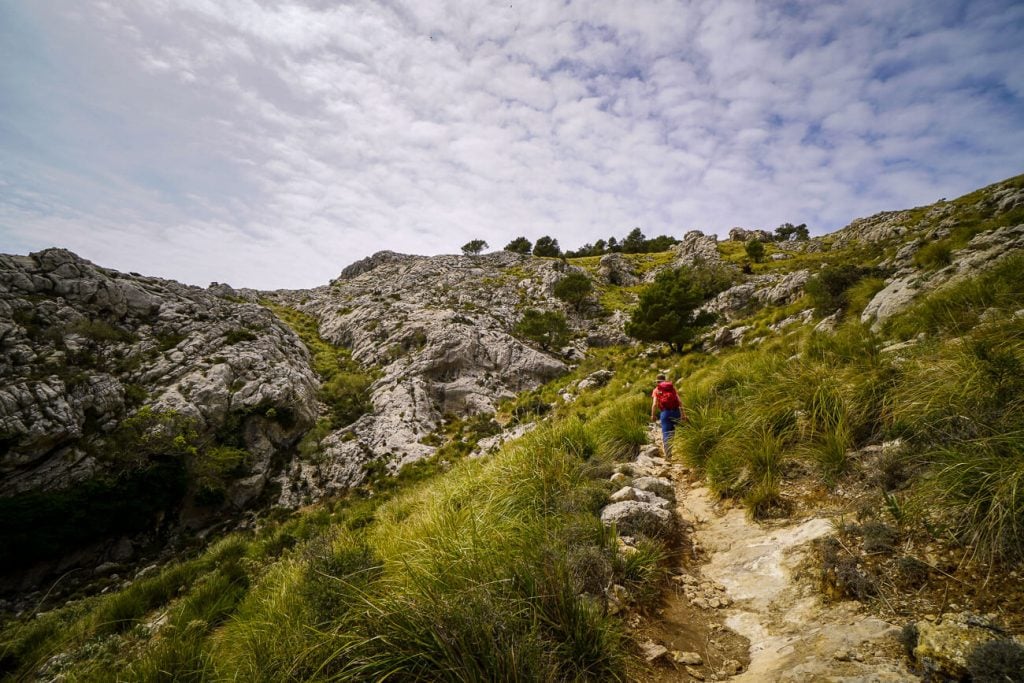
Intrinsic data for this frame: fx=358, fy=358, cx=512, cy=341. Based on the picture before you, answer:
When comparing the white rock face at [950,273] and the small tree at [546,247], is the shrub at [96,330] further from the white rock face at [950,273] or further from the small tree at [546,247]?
the small tree at [546,247]

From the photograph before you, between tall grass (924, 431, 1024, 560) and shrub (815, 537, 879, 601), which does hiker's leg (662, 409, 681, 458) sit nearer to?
shrub (815, 537, 879, 601)

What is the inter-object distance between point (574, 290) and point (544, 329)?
1092 cm

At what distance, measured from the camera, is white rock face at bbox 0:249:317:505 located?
16781 mm

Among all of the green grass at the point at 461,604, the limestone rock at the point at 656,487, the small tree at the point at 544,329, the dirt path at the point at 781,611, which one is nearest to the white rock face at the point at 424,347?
the small tree at the point at 544,329

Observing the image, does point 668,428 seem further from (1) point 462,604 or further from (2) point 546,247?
(2) point 546,247

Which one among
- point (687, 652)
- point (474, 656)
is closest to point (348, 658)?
point (474, 656)

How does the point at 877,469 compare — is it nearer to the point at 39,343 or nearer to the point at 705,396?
the point at 705,396

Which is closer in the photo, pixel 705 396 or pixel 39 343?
pixel 705 396

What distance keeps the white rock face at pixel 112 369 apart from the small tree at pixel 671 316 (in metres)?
22.7

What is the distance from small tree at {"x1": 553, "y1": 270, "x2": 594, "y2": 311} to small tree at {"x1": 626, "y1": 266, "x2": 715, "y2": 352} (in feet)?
70.6

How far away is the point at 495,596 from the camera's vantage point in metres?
2.57

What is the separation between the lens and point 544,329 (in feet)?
115

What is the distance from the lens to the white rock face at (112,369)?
16.8m

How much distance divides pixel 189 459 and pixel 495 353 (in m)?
20.3
